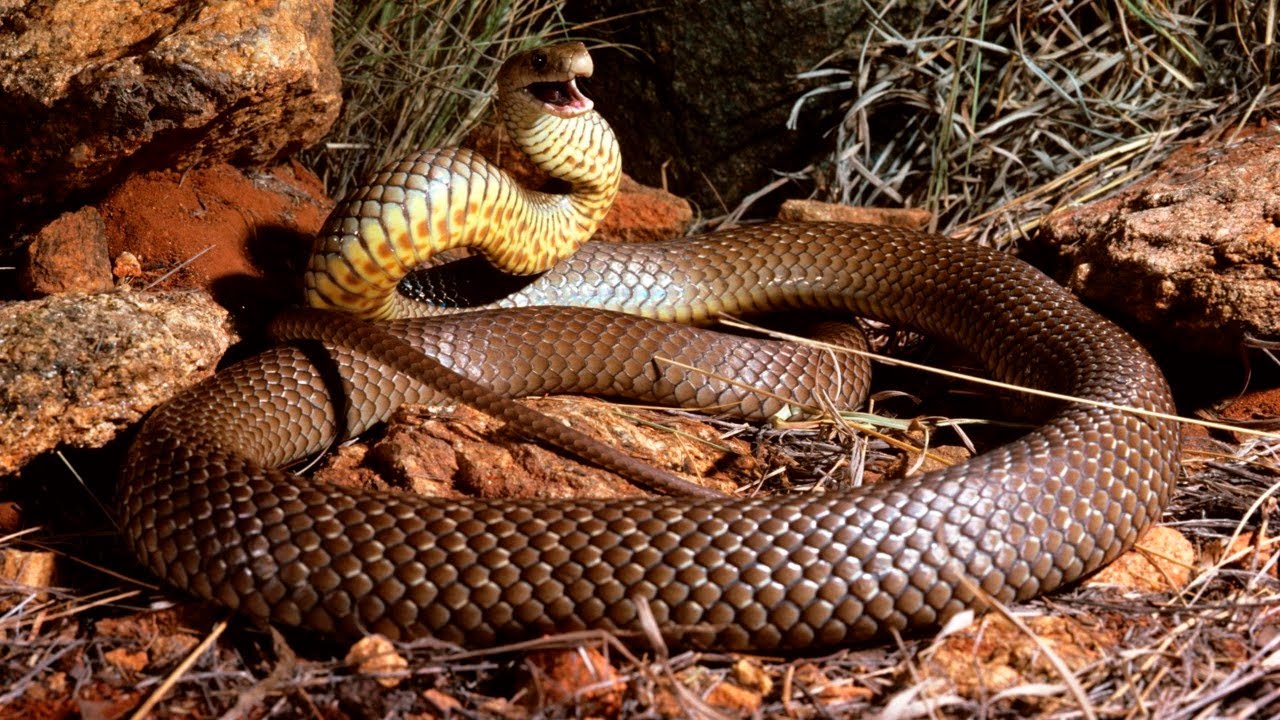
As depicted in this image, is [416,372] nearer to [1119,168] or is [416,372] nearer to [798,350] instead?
[798,350]

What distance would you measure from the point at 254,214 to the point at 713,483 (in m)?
2.37

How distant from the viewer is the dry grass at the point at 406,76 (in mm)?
5453

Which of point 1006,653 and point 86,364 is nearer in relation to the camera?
point 1006,653

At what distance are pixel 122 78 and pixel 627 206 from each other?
2.56 meters

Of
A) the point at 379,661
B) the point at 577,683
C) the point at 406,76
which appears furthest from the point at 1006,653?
the point at 406,76

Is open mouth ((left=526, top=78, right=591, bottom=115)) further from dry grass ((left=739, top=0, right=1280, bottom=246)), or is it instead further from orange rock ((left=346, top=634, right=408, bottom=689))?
orange rock ((left=346, top=634, right=408, bottom=689))

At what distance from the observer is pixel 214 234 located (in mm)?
4410

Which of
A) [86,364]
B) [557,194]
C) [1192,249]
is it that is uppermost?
[1192,249]

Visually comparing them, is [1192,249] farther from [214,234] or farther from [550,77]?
[214,234]

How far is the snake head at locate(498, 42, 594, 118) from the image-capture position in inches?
157

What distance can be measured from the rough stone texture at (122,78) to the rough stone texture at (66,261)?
0.39 feet

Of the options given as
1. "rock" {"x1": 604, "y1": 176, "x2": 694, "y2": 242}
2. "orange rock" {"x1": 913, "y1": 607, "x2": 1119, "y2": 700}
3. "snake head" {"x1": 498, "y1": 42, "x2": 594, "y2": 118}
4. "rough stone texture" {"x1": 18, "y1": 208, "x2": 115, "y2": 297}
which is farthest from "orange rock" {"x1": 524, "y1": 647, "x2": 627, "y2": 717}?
"rock" {"x1": 604, "y1": 176, "x2": 694, "y2": 242}

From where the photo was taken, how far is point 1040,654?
8.86 ft

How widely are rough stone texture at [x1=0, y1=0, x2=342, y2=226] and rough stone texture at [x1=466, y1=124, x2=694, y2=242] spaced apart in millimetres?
1559
